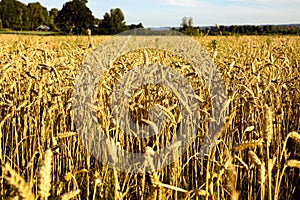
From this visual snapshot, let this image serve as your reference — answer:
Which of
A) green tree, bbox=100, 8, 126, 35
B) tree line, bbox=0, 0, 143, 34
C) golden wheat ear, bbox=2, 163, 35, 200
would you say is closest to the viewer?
golden wheat ear, bbox=2, 163, 35, 200

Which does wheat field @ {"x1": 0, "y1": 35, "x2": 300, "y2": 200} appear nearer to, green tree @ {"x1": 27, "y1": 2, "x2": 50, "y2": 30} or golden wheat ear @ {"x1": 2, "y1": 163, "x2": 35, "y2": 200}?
golden wheat ear @ {"x1": 2, "y1": 163, "x2": 35, "y2": 200}

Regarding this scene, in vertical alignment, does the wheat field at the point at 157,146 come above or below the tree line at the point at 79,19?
below

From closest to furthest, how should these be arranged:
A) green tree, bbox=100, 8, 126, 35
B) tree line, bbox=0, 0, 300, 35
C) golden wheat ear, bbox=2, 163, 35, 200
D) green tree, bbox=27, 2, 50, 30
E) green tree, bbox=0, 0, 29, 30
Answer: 1. golden wheat ear, bbox=2, 163, 35, 200
2. tree line, bbox=0, 0, 300, 35
3. green tree, bbox=100, 8, 126, 35
4. green tree, bbox=0, 0, 29, 30
5. green tree, bbox=27, 2, 50, 30

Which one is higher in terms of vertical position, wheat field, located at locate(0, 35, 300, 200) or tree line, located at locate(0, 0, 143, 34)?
tree line, located at locate(0, 0, 143, 34)

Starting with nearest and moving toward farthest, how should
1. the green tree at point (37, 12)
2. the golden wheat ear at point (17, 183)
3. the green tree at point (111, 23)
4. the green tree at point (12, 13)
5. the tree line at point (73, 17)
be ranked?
the golden wheat ear at point (17, 183)
the tree line at point (73, 17)
the green tree at point (111, 23)
the green tree at point (12, 13)
the green tree at point (37, 12)

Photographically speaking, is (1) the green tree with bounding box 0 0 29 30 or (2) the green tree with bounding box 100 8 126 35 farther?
(1) the green tree with bounding box 0 0 29 30

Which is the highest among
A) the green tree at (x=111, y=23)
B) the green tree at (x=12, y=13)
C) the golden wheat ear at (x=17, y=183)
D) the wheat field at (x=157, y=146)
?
the green tree at (x=12, y=13)

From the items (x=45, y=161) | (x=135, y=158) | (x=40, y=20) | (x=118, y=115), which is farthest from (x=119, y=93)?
(x=40, y=20)

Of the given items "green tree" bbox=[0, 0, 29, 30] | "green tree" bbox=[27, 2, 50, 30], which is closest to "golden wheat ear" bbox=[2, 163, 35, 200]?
"green tree" bbox=[0, 0, 29, 30]

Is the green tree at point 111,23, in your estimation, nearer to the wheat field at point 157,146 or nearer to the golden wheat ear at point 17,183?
the wheat field at point 157,146

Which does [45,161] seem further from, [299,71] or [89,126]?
[299,71]

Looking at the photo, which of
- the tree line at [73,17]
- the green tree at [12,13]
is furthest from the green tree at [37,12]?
the green tree at [12,13]

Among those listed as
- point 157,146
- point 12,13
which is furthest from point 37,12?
point 157,146

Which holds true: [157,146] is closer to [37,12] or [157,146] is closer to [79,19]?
[79,19]
